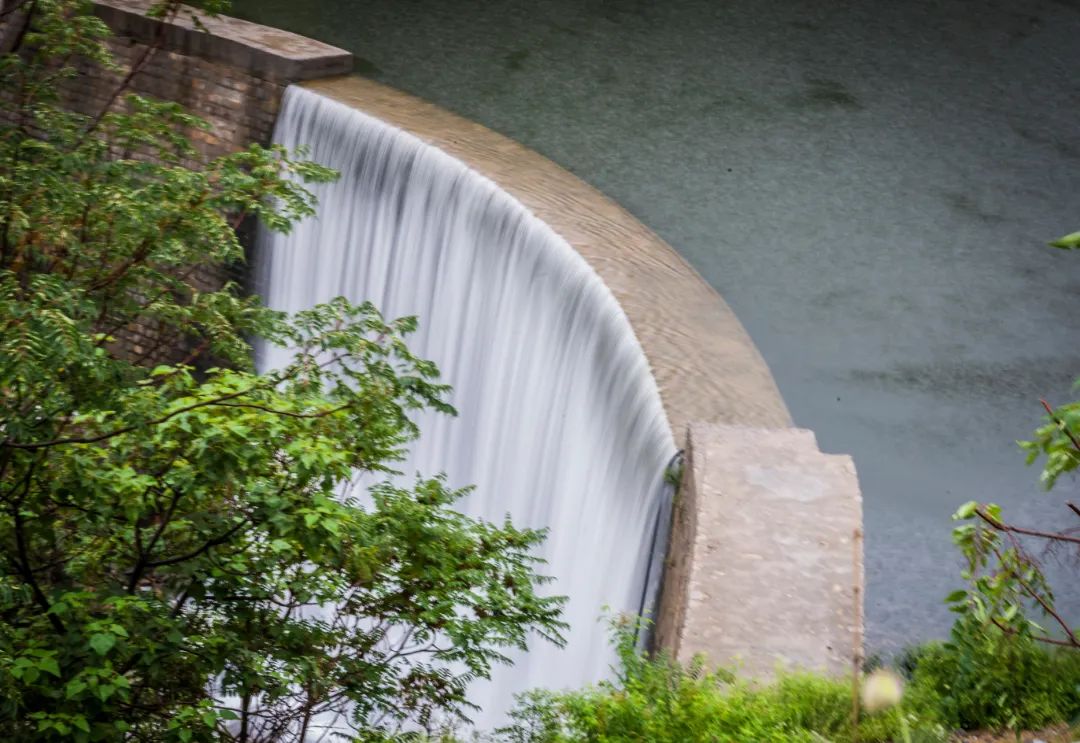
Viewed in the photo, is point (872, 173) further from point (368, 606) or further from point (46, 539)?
point (46, 539)

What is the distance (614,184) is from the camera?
8.32 m

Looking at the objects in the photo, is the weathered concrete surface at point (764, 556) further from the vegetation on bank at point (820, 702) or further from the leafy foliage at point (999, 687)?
the leafy foliage at point (999, 687)

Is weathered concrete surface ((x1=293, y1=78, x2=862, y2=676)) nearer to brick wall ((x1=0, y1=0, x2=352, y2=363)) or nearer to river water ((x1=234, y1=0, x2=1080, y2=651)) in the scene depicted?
river water ((x1=234, y1=0, x2=1080, y2=651))

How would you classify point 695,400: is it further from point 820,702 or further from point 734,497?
point 820,702

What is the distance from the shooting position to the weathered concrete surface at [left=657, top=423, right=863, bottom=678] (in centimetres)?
420

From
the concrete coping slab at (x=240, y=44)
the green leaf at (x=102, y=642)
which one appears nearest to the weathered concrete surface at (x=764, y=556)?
the green leaf at (x=102, y=642)

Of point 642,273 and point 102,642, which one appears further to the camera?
point 642,273

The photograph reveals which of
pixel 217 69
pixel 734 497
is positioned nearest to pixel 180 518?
pixel 734 497

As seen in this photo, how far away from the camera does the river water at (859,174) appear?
6.31m

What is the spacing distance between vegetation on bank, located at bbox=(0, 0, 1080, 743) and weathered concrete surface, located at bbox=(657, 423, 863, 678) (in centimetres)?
25

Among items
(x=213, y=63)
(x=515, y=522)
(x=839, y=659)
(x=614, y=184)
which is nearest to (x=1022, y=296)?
(x=614, y=184)

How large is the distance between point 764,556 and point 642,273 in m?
2.53

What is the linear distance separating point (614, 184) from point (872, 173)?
1637mm

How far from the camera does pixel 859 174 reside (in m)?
8.59
